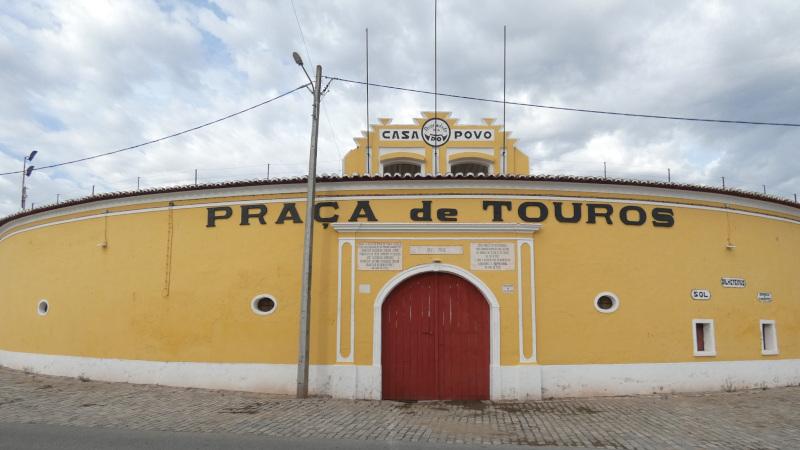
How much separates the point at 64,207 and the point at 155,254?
3.54m

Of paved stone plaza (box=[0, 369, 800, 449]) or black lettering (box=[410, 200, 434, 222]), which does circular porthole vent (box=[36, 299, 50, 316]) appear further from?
black lettering (box=[410, 200, 434, 222])

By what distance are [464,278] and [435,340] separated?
4.60 feet

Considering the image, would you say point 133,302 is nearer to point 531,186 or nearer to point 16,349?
point 16,349

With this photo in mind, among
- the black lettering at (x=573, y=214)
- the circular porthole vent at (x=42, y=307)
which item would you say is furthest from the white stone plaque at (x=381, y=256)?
the circular porthole vent at (x=42, y=307)

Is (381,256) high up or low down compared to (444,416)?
up

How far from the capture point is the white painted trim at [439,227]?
10.7m

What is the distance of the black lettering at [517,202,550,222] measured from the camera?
10914 mm

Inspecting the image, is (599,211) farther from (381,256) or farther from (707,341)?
(381,256)

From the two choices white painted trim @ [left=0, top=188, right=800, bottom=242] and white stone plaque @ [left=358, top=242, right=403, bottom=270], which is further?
white painted trim @ [left=0, top=188, right=800, bottom=242]

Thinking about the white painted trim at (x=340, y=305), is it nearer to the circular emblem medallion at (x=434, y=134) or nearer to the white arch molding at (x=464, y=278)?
the white arch molding at (x=464, y=278)

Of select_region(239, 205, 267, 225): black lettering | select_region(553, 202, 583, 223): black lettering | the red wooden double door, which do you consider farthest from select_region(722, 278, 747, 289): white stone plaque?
select_region(239, 205, 267, 225): black lettering

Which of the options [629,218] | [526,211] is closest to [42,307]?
[526,211]

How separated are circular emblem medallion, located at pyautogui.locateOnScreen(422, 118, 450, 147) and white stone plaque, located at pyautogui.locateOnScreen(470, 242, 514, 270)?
7.67 metres

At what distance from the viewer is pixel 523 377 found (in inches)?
401
